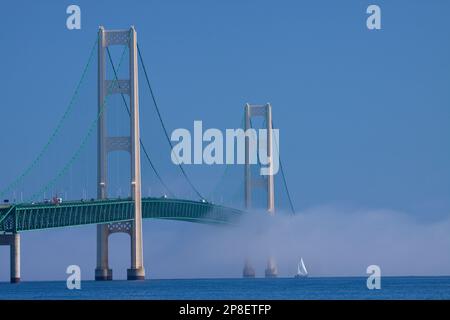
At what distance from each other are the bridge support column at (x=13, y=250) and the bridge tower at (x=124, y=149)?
208 inches

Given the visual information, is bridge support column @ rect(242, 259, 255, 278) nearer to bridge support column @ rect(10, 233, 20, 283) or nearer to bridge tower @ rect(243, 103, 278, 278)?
bridge tower @ rect(243, 103, 278, 278)

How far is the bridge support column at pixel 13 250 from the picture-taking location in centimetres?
5903

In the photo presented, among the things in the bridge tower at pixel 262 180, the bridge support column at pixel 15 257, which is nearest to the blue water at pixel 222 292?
the bridge support column at pixel 15 257

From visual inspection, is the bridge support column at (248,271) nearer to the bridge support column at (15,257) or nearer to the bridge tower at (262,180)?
the bridge tower at (262,180)

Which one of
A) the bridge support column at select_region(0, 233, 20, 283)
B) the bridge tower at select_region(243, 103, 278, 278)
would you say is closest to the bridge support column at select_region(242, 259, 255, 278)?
the bridge tower at select_region(243, 103, 278, 278)

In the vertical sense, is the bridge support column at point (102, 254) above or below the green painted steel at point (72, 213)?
below

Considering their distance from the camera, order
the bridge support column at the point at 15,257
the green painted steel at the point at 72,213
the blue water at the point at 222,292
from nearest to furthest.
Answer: the blue water at the point at 222,292
the bridge support column at the point at 15,257
the green painted steel at the point at 72,213

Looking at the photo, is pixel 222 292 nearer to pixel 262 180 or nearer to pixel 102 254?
pixel 102 254

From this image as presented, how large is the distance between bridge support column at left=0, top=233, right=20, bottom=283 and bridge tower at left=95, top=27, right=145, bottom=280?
5.29 meters

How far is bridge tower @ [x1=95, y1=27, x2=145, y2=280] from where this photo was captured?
62531 mm

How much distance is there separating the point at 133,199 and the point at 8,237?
7.20 metres
